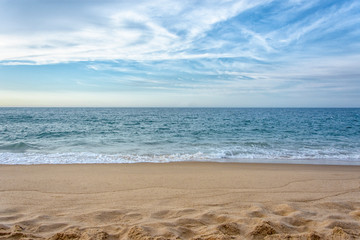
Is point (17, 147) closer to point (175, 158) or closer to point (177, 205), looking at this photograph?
point (175, 158)

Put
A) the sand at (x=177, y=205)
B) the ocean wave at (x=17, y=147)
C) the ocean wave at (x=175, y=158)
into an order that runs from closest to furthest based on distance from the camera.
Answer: the sand at (x=177, y=205) < the ocean wave at (x=175, y=158) < the ocean wave at (x=17, y=147)

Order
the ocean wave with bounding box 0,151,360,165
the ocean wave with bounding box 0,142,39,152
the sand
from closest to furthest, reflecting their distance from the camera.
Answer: the sand
the ocean wave with bounding box 0,151,360,165
the ocean wave with bounding box 0,142,39,152

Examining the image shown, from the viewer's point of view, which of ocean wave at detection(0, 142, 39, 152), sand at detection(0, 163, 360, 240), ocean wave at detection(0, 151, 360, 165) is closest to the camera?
sand at detection(0, 163, 360, 240)

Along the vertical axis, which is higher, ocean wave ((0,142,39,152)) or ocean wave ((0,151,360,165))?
ocean wave ((0,151,360,165))

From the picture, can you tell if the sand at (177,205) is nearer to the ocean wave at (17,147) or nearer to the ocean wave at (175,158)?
the ocean wave at (175,158)

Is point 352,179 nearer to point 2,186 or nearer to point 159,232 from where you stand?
point 159,232

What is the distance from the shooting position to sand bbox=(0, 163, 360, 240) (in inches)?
132

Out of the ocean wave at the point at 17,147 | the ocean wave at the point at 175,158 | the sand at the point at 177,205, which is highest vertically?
the sand at the point at 177,205

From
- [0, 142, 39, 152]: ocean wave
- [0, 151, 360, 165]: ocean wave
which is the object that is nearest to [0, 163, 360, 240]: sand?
[0, 151, 360, 165]: ocean wave

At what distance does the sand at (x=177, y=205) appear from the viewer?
11.0ft

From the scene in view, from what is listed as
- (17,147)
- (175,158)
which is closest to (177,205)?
(175,158)

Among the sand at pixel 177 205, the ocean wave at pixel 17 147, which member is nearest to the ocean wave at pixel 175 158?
the ocean wave at pixel 17 147

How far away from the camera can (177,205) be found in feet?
14.9

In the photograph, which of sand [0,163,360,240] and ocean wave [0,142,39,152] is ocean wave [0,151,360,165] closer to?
ocean wave [0,142,39,152]
